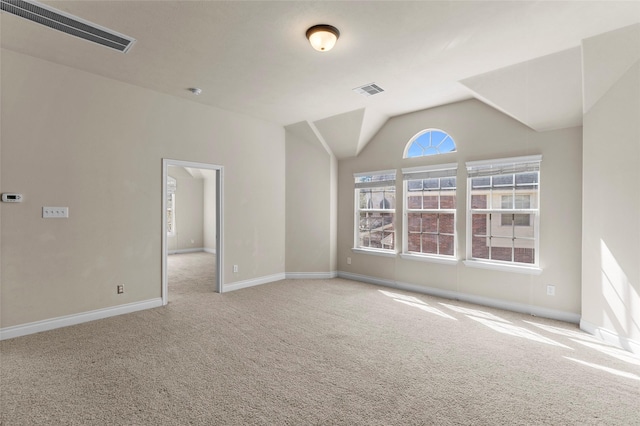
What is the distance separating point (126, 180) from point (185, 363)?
250 cm

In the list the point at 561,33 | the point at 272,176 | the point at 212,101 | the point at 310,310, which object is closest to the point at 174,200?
the point at 272,176

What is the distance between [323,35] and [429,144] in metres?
2.90

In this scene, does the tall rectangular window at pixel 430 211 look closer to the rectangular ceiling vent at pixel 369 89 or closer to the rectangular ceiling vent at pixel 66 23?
the rectangular ceiling vent at pixel 369 89

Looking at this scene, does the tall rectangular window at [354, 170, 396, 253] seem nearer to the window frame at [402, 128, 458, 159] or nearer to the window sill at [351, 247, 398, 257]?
the window sill at [351, 247, 398, 257]

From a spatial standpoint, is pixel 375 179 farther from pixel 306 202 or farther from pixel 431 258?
pixel 431 258

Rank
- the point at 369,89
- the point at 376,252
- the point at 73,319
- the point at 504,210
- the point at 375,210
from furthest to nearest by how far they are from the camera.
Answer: the point at 375,210 < the point at 376,252 < the point at 504,210 < the point at 369,89 < the point at 73,319

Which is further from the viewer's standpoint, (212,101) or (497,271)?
(212,101)

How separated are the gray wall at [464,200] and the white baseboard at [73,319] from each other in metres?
3.60

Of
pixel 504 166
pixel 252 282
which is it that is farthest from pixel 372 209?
pixel 252 282

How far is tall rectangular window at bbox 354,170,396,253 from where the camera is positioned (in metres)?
5.40

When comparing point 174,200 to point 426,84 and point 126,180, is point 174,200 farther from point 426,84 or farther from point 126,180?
point 426,84

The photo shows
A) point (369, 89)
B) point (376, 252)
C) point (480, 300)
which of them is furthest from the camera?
point (376, 252)

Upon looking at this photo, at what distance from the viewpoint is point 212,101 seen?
4.51 metres

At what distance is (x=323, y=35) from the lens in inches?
104
